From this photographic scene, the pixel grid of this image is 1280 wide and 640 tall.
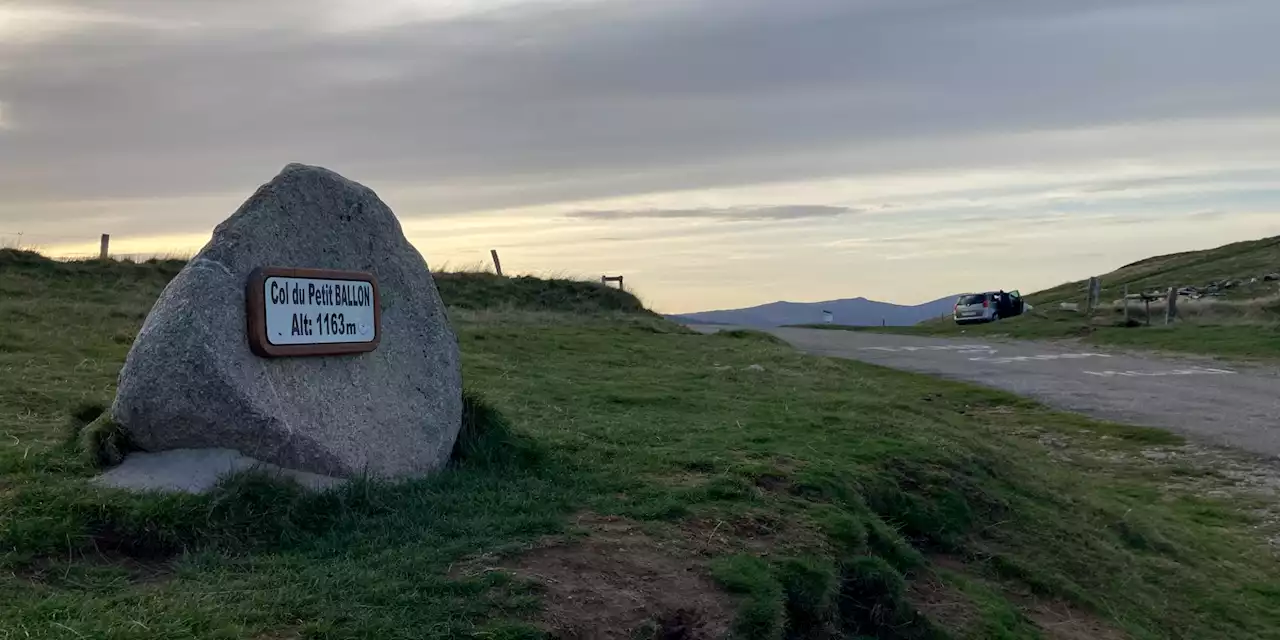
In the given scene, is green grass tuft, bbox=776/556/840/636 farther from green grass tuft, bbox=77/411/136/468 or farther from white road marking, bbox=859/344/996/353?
white road marking, bbox=859/344/996/353

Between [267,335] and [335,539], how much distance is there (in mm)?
1284

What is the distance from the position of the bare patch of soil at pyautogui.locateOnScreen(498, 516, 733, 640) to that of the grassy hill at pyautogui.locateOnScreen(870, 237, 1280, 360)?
77.4 ft

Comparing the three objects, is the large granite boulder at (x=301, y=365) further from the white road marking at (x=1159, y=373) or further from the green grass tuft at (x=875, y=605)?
the white road marking at (x=1159, y=373)

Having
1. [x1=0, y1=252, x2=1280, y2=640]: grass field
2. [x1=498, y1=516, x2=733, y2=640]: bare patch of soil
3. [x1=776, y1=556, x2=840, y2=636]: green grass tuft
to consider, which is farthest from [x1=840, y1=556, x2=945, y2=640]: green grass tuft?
[x1=498, y1=516, x2=733, y2=640]: bare patch of soil

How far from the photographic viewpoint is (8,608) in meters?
4.21

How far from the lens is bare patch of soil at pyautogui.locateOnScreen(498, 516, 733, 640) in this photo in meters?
4.79

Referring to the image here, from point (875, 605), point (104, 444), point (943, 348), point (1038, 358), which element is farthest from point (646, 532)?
point (943, 348)

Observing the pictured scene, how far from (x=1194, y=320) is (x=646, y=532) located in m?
35.0

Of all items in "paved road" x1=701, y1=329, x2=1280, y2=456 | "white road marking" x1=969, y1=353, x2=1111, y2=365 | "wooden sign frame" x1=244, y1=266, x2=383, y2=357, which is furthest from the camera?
"white road marking" x1=969, y1=353, x2=1111, y2=365

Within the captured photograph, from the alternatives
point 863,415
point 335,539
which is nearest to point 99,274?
point 863,415

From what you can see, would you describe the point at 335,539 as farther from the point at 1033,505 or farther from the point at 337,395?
the point at 1033,505

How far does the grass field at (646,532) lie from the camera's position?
4.68m

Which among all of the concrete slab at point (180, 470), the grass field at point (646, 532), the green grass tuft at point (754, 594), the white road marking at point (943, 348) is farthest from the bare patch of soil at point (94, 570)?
the white road marking at point (943, 348)

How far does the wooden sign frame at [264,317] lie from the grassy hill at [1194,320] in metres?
23.8
